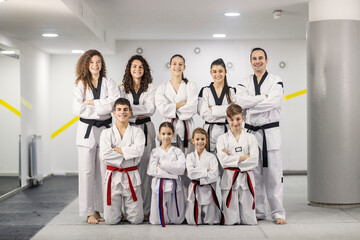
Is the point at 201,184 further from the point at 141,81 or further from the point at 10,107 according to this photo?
A: the point at 10,107

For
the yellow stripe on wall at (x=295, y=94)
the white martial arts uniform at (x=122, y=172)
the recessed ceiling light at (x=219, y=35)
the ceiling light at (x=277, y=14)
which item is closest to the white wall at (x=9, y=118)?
the white martial arts uniform at (x=122, y=172)

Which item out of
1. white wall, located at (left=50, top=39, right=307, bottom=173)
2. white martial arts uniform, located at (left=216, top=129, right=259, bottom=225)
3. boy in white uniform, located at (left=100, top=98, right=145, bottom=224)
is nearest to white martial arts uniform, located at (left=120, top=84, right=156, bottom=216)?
boy in white uniform, located at (left=100, top=98, right=145, bottom=224)

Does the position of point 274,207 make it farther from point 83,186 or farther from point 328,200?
point 83,186

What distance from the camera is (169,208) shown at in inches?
180

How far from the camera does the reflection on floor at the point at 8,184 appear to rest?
5993mm

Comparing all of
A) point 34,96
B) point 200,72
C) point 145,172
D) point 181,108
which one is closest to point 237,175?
point 181,108

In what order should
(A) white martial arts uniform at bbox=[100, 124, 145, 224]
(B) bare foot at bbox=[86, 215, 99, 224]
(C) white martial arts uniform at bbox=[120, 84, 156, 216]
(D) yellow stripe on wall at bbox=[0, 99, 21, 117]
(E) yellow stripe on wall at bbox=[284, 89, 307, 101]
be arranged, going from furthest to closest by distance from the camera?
(E) yellow stripe on wall at bbox=[284, 89, 307, 101] < (D) yellow stripe on wall at bbox=[0, 99, 21, 117] < (C) white martial arts uniform at bbox=[120, 84, 156, 216] < (B) bare foot at bbox=[86, 215, 99, 224] < (A) white martial arts uniform at bbox=[100, 124, 145, 224]

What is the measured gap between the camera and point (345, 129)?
525 cm

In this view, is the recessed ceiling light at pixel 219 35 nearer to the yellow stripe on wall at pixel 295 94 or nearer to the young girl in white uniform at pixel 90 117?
the yellow stripe on wall at pixel 295 94

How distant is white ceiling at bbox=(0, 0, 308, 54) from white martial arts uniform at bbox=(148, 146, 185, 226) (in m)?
1.61

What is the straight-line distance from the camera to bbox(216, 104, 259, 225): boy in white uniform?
4453 millimetres

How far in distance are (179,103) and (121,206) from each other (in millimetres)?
1077

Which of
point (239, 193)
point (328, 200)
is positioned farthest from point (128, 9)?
point (328, 200)

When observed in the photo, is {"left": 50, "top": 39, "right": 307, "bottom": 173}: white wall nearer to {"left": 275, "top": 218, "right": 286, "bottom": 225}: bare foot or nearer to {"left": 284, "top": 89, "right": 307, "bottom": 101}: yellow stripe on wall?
{"left": 284, "top": 89, "right": 307, "bottom": 101}: yellow stripe on wall
